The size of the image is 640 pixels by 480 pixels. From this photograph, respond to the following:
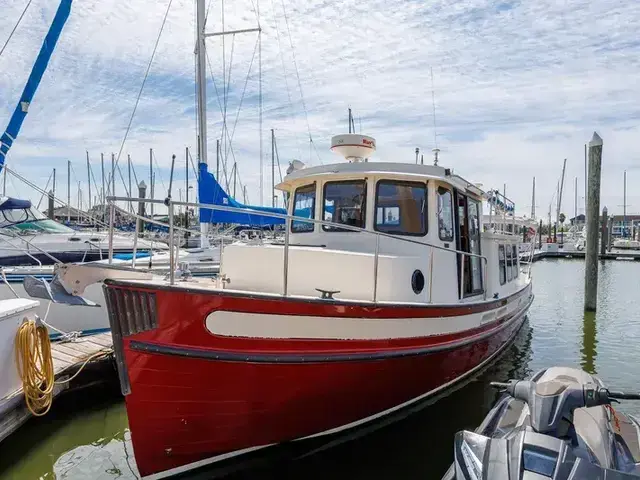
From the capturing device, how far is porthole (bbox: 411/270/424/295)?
5.81 metres

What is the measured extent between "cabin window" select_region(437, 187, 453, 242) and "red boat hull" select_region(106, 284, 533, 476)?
5.06 ft

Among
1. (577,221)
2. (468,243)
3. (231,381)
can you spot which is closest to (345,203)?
(468,243)

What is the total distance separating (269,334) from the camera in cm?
457

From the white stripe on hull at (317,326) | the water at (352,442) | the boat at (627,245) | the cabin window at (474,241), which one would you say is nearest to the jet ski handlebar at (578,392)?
the white stripe on hull at (317,326)

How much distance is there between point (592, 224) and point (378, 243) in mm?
12460

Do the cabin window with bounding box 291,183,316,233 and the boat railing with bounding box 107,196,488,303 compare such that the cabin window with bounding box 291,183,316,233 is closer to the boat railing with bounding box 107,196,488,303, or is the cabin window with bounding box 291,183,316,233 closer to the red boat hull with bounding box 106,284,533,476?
the boat railing with bounding box 107,196,488,303

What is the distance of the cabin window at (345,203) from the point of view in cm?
663

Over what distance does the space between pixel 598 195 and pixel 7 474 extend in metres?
15.4

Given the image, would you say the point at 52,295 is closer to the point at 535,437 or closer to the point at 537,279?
the point at 535,437

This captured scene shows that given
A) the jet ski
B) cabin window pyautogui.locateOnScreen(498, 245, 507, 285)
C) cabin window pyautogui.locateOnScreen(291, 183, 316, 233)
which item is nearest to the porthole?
cabin window pyautogui.locateOnScreen(291, 183, 316, 233)

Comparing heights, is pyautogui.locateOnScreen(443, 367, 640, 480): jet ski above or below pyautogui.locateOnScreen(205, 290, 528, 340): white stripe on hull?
below

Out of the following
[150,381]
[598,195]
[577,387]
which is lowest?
[150,381]

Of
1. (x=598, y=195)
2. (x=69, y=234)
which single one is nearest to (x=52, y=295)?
(x=69, y=234)

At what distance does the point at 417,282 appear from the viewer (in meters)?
5.89
